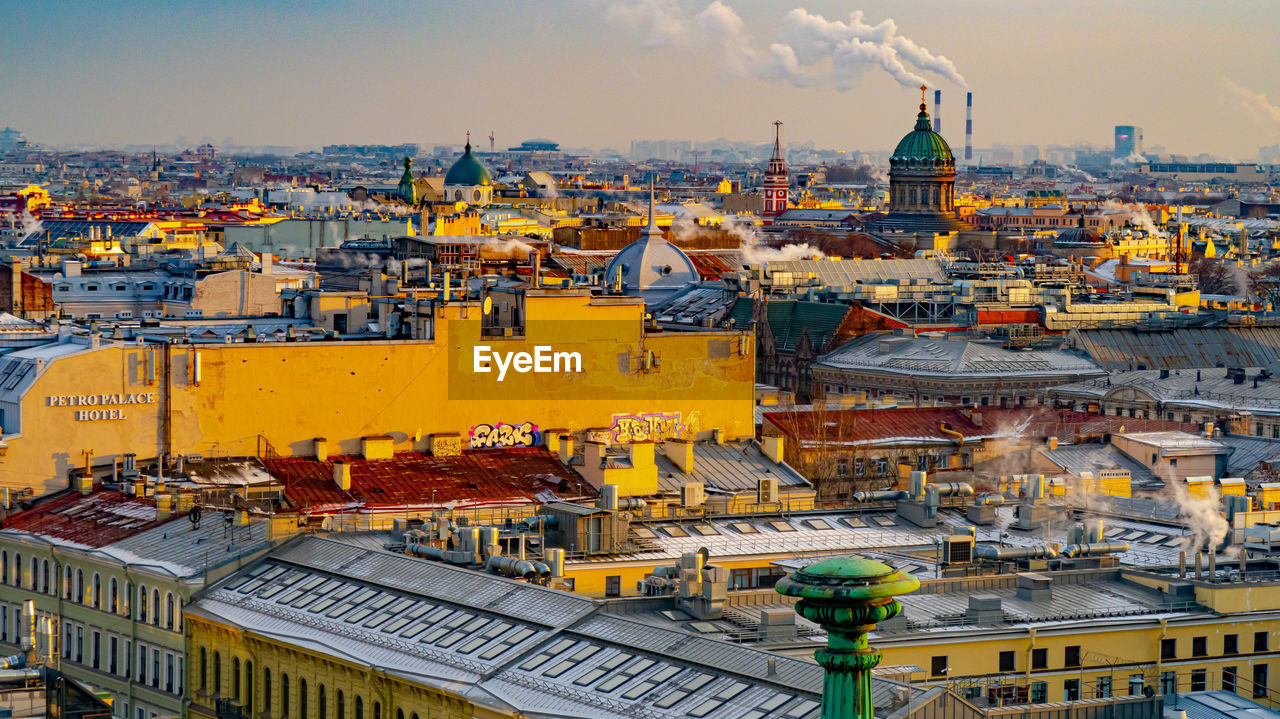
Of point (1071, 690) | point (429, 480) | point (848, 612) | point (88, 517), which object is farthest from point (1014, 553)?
point (848, 612)

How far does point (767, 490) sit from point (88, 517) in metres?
13.9

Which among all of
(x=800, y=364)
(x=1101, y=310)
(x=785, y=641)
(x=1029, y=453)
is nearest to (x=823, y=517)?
(x=785, y=641)

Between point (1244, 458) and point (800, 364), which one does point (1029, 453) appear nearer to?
point (1244, 458)

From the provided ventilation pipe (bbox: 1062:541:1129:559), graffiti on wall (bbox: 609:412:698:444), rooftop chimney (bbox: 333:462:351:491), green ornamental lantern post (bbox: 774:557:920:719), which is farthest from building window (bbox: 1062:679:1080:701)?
graffiti on wall (bbox: 609:412:698:444)

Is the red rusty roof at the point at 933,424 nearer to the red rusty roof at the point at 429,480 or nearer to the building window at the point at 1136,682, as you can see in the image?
the red rusty roof at the point at 429,480

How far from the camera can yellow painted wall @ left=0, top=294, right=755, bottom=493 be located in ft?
185

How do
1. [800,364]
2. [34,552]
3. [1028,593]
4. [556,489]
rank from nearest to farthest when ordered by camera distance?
1. [1028,593]
2. [34,552]
3. [556,489]
4. [800,364]

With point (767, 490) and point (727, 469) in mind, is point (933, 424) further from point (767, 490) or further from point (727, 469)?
point (767, 490)

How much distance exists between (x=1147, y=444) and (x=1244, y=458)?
12.2ft

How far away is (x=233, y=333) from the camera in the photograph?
6662 cm

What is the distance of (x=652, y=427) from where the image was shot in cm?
6359

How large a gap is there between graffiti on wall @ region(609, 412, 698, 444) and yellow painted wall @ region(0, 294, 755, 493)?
17cm

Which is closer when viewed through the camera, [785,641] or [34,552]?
[785,641]

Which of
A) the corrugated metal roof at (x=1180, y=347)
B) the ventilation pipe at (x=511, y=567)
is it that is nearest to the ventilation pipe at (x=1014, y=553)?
the ventilation pipe at (x=511, y=567)
